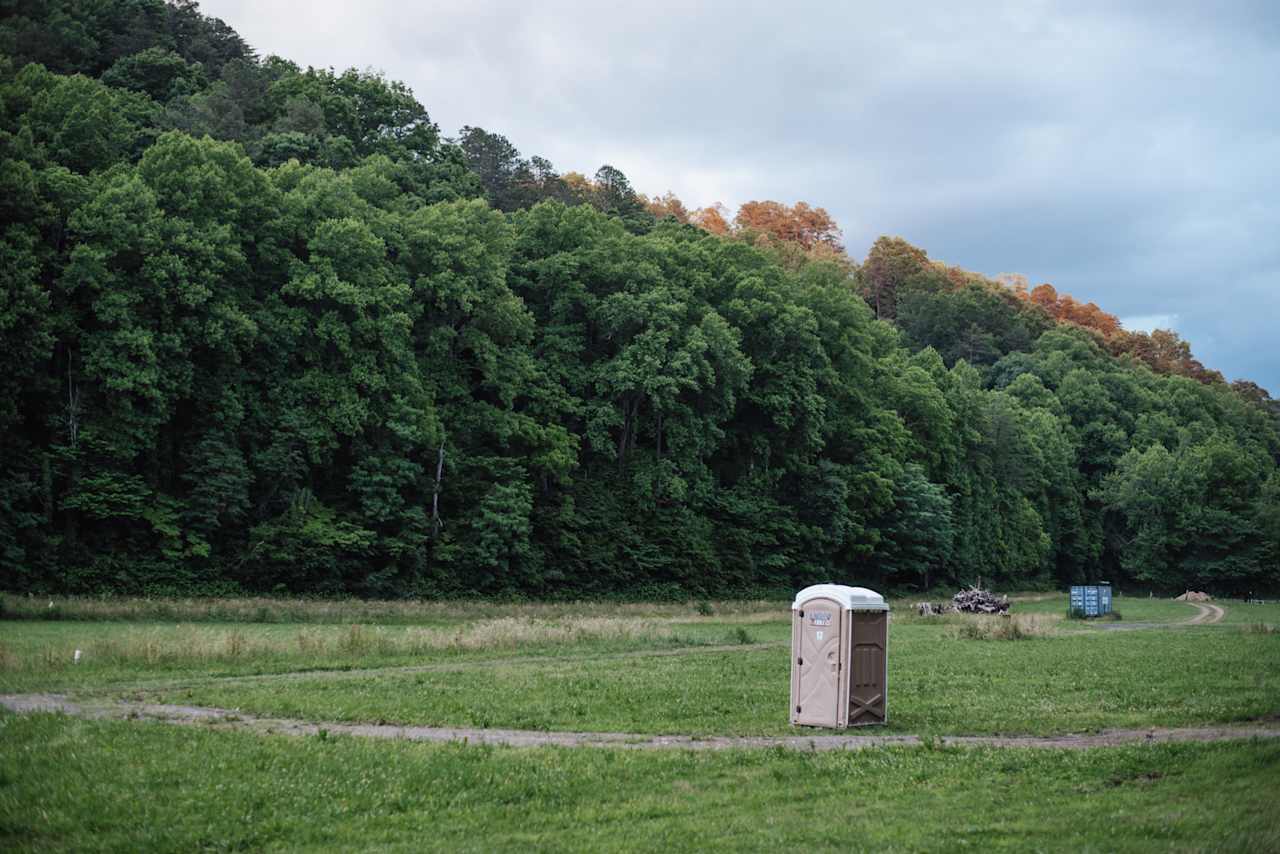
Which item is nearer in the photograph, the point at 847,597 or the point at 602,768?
the point at 602,768

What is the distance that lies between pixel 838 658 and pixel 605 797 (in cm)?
585

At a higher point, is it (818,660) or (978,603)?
(818,660)

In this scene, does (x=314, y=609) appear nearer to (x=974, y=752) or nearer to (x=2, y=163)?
(x=2, y=163)

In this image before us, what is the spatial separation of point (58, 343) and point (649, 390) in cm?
3289

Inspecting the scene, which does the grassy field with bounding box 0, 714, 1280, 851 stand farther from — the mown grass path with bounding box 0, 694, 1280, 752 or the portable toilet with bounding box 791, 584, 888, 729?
the portable toilet with bounding box 791, 584, 888, 729

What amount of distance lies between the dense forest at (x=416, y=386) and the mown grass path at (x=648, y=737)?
37251 mm

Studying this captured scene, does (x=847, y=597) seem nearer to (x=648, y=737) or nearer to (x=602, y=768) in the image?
(x=648, y=737)

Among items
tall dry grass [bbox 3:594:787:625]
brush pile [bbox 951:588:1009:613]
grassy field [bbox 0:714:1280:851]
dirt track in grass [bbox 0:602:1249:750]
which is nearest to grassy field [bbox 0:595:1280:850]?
grassy field [bbox 0:714:1280:851]

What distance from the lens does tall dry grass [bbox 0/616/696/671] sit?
26359mm

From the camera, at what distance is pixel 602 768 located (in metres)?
14.3

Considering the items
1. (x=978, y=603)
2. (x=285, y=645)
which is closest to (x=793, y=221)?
(x=978, y=603)

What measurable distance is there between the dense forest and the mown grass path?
122 ft

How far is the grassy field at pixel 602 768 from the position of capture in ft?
37.1

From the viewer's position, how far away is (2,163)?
50906mm
